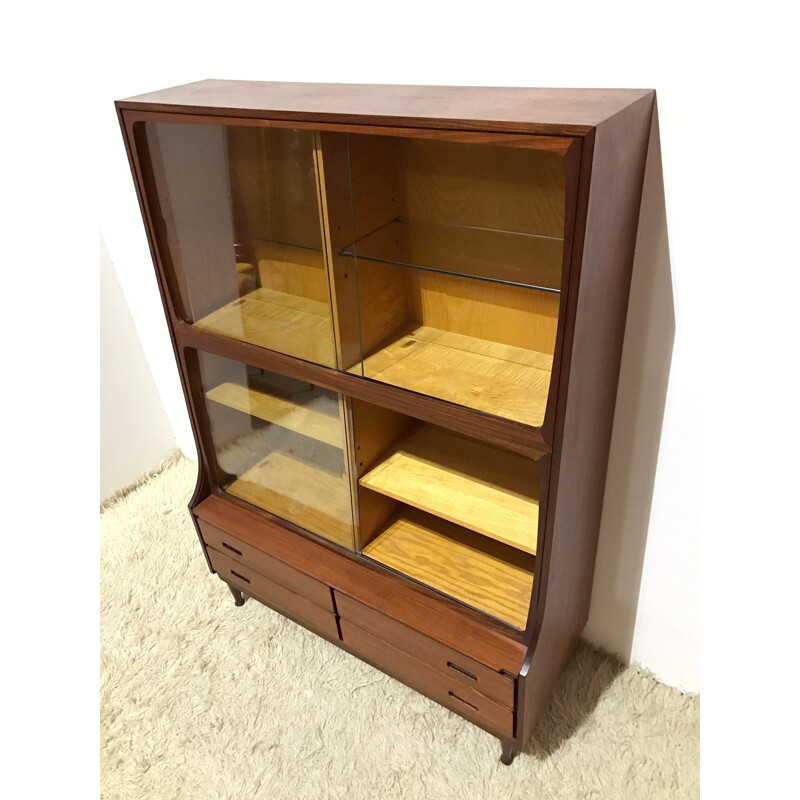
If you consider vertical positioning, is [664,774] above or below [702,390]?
below

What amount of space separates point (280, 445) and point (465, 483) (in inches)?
20.5

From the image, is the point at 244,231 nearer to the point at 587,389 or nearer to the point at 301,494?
the point at 301,494

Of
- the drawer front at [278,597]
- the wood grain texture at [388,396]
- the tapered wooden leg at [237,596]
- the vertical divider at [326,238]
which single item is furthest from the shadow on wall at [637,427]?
the tapered wooden leg at [237,596]

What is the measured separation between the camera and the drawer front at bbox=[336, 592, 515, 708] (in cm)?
138

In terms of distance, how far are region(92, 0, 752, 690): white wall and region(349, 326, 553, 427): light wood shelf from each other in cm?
24

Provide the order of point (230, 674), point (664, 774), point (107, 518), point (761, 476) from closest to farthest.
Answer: point (761, 476) → point (664, 774) → point (230, 674) → point (107, 518)

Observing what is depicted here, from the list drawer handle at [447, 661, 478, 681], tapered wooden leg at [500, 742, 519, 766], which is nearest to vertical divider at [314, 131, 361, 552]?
drawer handle at [447, 661, 478, 681]

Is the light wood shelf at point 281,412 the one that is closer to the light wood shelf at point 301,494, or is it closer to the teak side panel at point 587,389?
the light wood shelf at point 301,494

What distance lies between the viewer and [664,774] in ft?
4.99

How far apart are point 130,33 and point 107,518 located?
5.31ft

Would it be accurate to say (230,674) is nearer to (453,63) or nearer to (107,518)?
(107,518)

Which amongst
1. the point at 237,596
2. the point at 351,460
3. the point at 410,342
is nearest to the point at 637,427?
the point at 410,342

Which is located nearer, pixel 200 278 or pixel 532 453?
pixel 532 453

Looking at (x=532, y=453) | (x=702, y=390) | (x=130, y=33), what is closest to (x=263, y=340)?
(x=532, y=453)
